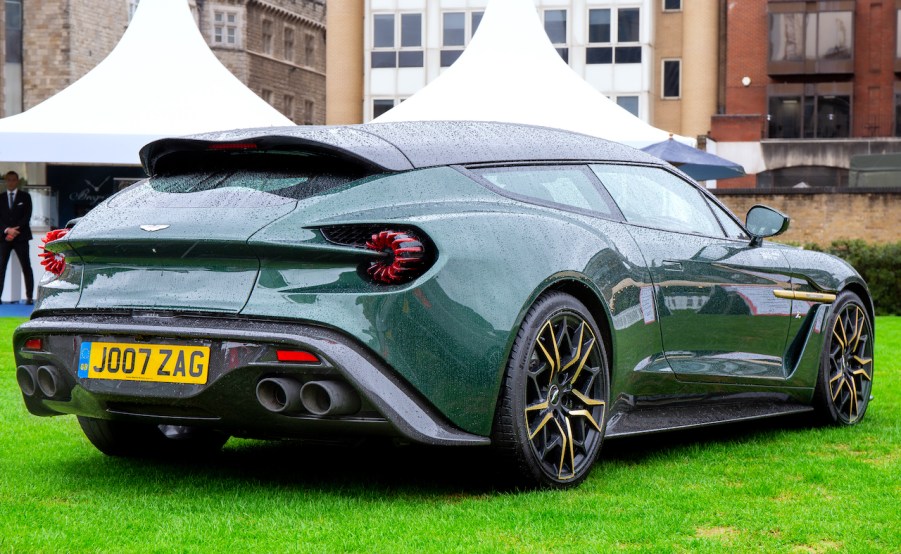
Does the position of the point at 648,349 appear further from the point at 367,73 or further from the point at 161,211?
the point at 367,73

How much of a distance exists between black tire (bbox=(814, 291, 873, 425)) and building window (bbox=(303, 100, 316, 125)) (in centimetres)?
6613

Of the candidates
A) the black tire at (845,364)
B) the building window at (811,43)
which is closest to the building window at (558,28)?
the building window at (811,43)

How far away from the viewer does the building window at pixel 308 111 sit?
72.9 meters

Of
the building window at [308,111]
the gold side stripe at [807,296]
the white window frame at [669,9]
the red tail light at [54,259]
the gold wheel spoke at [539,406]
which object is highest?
the white window frame at [669,9]

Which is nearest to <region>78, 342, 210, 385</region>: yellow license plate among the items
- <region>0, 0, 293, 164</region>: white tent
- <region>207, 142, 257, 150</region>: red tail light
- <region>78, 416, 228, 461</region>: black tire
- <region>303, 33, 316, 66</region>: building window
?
<region>207, 142, 257, 150</region>: red tail light

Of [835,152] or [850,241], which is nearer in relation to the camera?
[850,241]

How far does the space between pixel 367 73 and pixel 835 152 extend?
1879cm

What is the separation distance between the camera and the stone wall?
24.8 metres

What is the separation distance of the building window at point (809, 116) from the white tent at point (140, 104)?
3717 cm

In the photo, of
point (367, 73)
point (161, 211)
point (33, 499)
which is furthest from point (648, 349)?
point (367, 73)

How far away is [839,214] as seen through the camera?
83.3 feet

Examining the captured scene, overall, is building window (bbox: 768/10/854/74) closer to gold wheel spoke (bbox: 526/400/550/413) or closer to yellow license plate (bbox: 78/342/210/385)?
gold wheel spoke (bbox: 526/400/550/413)

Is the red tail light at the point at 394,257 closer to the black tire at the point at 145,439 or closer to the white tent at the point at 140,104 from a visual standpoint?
the black tire at the point at 145,439

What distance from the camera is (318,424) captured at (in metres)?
4.64
